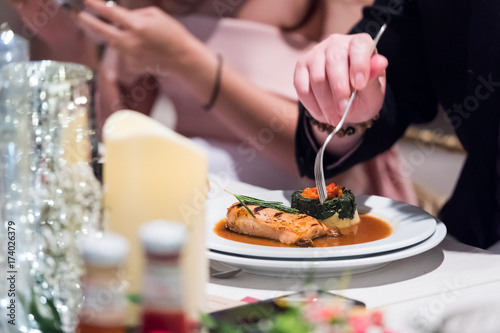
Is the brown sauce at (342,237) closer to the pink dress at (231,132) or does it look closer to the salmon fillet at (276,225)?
the salmon fillet at (276,225)

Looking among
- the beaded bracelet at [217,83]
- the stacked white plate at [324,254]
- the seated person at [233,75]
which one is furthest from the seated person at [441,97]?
the beaded bracelet at [217,83]

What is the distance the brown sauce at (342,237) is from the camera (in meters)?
0.78

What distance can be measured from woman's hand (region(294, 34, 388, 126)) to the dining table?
28 cm

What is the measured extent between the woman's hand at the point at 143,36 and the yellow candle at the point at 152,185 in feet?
5.78

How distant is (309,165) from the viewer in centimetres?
130

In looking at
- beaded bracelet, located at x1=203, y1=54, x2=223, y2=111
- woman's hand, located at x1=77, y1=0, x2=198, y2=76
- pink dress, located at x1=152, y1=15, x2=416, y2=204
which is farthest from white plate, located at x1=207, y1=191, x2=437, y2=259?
woman's hand, located at x1=77, y1=0, x2=198, y2=76

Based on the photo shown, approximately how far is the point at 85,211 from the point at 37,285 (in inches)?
2.7

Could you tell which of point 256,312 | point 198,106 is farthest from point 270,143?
point 256,312

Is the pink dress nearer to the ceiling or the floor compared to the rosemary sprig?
nearer to the floor

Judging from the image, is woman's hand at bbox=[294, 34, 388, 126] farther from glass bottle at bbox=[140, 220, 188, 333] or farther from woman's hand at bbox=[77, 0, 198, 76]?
woman's hand at bbox=[77, 0, 198, 76]

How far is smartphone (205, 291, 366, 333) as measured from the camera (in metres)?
0.48

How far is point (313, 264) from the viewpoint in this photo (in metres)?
0.66

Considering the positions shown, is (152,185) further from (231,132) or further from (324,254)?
(231,132)

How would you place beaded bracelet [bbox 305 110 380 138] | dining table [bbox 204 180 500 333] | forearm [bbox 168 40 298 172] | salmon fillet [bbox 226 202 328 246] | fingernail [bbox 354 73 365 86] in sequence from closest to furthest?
1. dining table [bbox 204 180 500 333]
2. salmon fillet [bbox 226 202 328 246]
3. fingernail [bbox 354 73 365 86]
4. beaded bracelet [bbox 305 110 380 138]
5. forearm [bbox 168 40 298 172]
